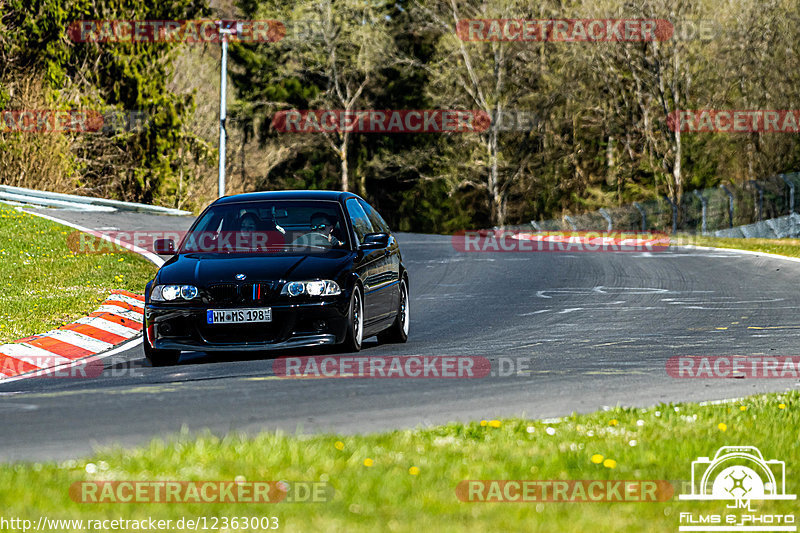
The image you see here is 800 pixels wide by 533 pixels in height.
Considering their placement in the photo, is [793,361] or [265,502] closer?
[265,502]

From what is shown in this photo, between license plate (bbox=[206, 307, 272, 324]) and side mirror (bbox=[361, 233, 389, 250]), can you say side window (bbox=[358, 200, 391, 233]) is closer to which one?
side mirror (bbox=[361, 233, 389, 250])

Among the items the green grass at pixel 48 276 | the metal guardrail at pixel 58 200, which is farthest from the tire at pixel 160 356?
the metal guardrail at pixel 58 200

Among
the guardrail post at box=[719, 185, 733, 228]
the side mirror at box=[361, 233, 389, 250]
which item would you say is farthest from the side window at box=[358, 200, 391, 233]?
the guardrail post at box=[719, 185, 733, 228]

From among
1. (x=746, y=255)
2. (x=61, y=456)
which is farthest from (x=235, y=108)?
(x=61, y=456)

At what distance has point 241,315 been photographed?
10594 millimetres

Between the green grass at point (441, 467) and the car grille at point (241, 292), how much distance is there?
142 inches

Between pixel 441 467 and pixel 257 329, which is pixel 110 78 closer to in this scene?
pixel 257 329

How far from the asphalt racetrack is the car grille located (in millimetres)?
595

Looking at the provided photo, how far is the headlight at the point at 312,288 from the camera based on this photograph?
1070cm

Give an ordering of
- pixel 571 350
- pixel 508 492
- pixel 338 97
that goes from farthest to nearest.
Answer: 1. pixel 338 97
2. pixel 571 350
3. pixel 508 492

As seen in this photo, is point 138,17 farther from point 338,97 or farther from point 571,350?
point 571,350

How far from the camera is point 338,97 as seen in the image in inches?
2586

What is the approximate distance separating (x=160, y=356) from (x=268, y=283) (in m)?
1.31

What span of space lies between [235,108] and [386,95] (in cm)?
850
